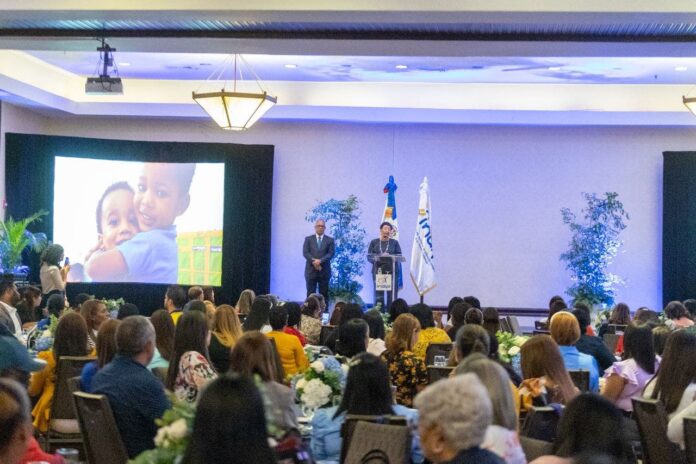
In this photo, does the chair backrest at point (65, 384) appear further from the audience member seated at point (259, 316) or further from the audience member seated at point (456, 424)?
the audience member seated at point (456, 424)

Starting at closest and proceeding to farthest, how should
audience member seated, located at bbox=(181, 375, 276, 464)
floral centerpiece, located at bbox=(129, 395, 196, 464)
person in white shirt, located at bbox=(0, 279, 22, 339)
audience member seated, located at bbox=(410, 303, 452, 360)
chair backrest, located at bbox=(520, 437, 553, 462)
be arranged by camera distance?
1. audience member seated, located at bbox=(181, 375, 276, 464)
2. floral centerpiece, located at bbox=(129, 395, 196, 464)
3. chair backrest, located at bbox=(520, 437, 553, 462)
4. audience member seated, located at bbox=(410, 303, 452, 360)
5. person in white shirt, located at bbox=(0, 279, 22, 339)

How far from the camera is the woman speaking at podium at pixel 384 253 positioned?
1614 cm

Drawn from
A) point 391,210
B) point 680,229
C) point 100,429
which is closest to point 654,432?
point 100,429

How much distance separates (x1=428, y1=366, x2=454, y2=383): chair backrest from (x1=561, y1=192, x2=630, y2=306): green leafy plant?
408 inches

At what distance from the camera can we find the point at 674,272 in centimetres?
1781

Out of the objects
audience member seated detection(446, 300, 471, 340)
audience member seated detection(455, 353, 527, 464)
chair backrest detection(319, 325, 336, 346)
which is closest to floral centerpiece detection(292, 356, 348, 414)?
audience member seated detection(455, 353, 527, 464)

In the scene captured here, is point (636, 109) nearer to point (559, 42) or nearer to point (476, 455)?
point (559, 42)

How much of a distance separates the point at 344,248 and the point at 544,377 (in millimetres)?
11893

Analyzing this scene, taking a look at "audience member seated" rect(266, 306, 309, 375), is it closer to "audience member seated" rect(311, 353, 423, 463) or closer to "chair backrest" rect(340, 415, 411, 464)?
"audience member seated" rect(311, 353, 423, 463)

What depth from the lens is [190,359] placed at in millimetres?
6062

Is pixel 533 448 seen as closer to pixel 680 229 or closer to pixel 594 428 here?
pixel 594 428

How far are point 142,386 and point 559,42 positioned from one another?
6.20m

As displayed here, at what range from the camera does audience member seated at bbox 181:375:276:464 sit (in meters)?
2.73

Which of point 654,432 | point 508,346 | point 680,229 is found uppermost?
point 680,229
